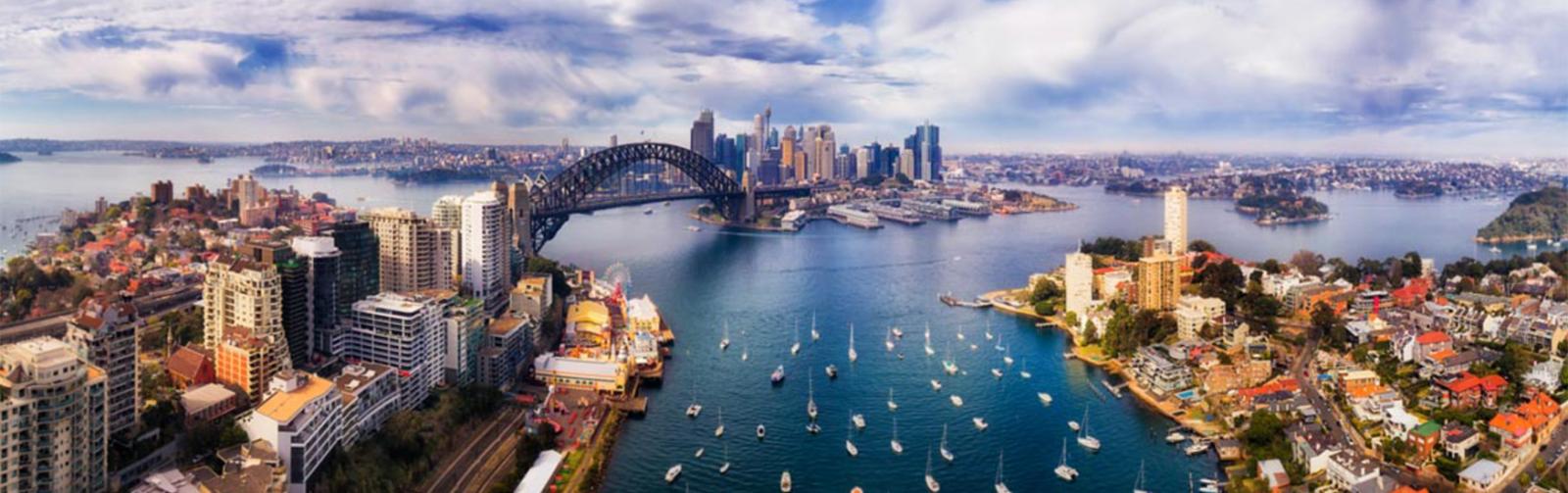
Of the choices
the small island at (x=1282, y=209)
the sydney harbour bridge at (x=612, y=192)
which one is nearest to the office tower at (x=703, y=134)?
the sydney harbour bridge at (x=612, y=192)

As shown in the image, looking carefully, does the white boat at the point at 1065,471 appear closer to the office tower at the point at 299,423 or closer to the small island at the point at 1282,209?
the office tower at the point at 299,423

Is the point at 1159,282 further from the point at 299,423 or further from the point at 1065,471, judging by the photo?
the point at 299,423

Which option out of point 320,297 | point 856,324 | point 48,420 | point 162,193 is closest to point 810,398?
point 856,324

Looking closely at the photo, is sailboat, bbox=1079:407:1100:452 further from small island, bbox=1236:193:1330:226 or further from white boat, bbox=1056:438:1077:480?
small island, bbox=1236:193:1330:226

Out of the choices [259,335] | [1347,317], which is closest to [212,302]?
[259,335]

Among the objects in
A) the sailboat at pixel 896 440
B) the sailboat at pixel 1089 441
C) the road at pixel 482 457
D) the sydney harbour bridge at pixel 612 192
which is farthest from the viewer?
the sydney harbour bridge at pixel 612 192

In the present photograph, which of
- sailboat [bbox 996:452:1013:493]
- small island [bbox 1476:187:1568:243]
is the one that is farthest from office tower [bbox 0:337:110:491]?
small island [bbox 1476:187:1568:243]
